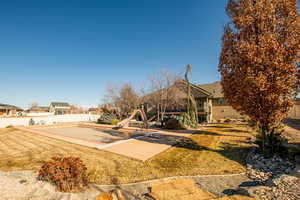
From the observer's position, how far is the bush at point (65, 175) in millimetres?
3732

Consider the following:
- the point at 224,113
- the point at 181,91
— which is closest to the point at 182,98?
the point at 181,91

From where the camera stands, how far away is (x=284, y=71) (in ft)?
18.2

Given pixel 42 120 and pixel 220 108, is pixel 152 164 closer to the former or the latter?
pixel 220 108

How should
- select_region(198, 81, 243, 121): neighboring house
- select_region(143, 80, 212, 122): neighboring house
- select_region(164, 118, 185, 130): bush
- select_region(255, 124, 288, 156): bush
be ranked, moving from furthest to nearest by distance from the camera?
select_region(198, 81, 243, 121): neighboring house, select_region(143, 80, 212, 122): neighboring house, select_region(164, 118, 185, 130): bush, select_region(255, 124, 288, 156): bush

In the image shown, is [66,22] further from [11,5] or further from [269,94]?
[269,94]

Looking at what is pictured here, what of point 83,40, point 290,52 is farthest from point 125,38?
point 290,52

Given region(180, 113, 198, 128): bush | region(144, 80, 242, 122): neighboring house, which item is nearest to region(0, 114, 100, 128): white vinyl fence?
region(144, 80, 242, 122): neighboring house

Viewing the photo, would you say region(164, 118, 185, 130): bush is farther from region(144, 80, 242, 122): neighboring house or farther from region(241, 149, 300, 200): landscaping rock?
region(241, 149, 300, 200): landscaping rock

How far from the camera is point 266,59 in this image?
5.64m

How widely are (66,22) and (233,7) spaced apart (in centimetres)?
1641

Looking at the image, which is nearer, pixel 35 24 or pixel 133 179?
pixel 133 179

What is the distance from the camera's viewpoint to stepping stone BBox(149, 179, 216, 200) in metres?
3.41

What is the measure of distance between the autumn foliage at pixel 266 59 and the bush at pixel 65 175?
24.3 feet

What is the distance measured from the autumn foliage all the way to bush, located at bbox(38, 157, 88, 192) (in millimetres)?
7414
